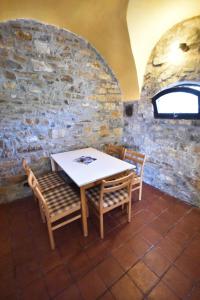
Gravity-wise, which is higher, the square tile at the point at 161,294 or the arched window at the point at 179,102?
the arched window at the point at 179,102

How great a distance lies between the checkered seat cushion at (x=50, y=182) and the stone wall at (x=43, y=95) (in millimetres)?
425

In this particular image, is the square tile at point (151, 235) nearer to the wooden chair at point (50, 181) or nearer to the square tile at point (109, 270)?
the square tile at point (109, 270)

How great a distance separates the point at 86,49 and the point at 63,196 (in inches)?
98.0

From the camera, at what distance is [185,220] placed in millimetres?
1903

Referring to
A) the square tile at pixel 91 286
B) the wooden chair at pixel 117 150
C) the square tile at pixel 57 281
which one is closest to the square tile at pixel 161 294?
the square tile at pixel 91 286

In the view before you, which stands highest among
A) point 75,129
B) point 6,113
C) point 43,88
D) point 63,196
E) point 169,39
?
point 169,39

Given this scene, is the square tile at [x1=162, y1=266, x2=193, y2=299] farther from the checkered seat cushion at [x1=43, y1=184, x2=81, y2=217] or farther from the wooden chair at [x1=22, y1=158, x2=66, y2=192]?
the wooden chair at [x1=22, y1=158, x2=66, y2=192]

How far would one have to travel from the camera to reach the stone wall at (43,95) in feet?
6.77

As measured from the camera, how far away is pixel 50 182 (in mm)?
2047

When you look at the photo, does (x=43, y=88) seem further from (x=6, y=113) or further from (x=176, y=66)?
(x=176, y=66)

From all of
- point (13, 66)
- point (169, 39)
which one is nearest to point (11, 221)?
point (13, 66)

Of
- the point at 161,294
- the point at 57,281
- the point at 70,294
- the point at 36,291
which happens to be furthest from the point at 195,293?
the point at 36,291

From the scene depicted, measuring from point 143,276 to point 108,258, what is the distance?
0.35m

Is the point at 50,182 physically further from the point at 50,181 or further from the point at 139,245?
the point at 139,245
